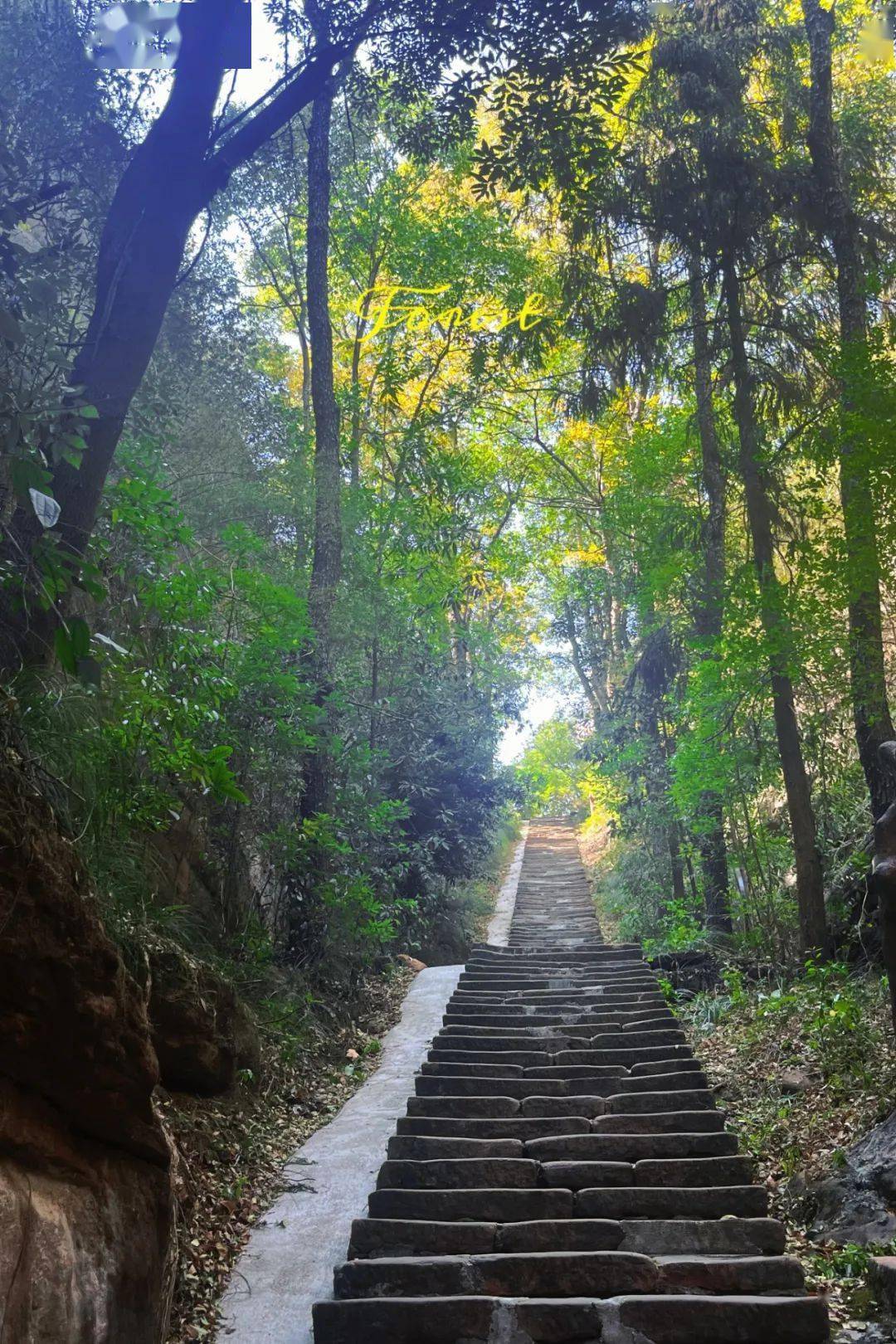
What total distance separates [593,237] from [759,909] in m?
7.21

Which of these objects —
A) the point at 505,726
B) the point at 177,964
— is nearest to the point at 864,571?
the point at 177,964

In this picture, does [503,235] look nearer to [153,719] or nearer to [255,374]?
[255,374]

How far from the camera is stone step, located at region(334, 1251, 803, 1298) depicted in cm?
483

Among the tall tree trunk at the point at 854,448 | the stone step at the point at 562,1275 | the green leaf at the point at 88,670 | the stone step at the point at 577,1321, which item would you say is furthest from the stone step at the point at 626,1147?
the green leaf at the point at 88,670

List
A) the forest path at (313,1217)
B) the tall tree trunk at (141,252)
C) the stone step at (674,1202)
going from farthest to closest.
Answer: the stone step at (674,1202)
the forest path at (313,1217)
the tall tree trunk at (141,252)

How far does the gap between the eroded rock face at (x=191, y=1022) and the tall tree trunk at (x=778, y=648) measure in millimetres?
5106

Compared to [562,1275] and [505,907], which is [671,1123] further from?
[505,907]

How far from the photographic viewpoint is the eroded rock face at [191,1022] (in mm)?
5695

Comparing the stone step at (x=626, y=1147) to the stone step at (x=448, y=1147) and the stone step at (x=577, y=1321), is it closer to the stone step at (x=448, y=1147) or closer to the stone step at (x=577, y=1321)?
the stone step at (x=448, y=1147)

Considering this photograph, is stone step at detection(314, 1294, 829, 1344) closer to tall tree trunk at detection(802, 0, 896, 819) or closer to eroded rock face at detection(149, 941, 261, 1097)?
eroded rock face at detection(149, 941, 261, 1097)

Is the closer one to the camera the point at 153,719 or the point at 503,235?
the point at 153,719

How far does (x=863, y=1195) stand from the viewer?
5.39 m

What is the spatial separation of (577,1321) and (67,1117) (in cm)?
247

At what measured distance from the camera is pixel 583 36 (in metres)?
5.82
